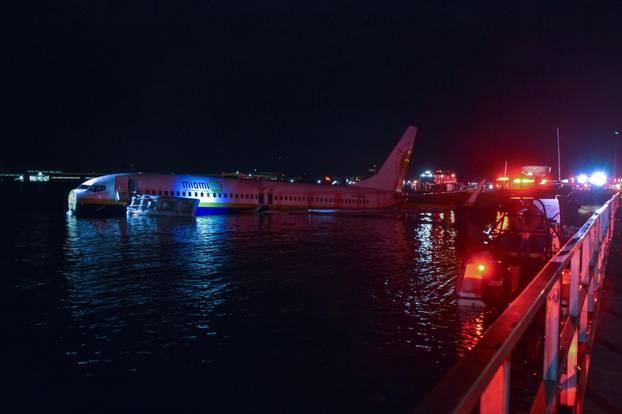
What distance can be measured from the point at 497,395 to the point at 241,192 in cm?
4000

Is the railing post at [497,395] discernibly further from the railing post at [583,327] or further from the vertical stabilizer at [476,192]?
the vertical stabilizer at [476,192]

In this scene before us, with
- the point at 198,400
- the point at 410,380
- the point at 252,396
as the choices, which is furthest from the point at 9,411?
the point at 410,380

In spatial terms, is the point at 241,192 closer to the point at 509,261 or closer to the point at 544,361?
the point at 509,261

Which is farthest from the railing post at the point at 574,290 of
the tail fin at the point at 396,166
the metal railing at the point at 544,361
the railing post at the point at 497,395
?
the tail fin at the point at 396,166

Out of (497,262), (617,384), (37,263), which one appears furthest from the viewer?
(37,263)

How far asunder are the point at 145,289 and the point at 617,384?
10.6 meters

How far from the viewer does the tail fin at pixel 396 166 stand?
153 ft

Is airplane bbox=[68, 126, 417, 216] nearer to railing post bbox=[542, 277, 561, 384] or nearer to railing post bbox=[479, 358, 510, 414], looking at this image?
railing post bbox=[542, 277, 561, 384]

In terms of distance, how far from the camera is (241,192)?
4194 centimetres

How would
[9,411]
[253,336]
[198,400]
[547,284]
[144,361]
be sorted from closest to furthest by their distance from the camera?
[547,284], [9,411], [198,400], [144,361], [253,336]

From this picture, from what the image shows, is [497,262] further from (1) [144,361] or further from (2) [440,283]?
(1) [144,361]

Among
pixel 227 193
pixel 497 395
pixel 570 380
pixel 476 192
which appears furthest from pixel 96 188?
pixel 497 395

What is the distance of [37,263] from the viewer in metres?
17.2

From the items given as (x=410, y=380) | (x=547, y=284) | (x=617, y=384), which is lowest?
(x=410, y=380)
